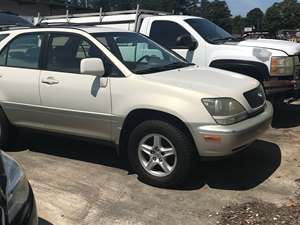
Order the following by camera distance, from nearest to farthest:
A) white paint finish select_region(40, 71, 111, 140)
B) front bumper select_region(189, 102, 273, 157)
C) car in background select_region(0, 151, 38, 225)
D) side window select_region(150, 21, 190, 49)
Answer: car in background select_region(0, 151, 38, 225)
front bumper select_region(189, 102, 273, 157)
white paint finish select_region(40, 71, 111, 140)
side window select_region(150, 21, 190, 49)

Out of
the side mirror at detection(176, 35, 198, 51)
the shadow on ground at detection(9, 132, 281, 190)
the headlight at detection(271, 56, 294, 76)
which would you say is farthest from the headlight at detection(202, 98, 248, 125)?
the side mirror at detection(176, 35, 198, 51)

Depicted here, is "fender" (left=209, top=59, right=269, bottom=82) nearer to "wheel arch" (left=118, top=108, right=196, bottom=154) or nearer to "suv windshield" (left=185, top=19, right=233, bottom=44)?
"suv windshield" (left=185, top=19, right=233, bottom=44)

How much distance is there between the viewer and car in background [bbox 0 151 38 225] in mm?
2816

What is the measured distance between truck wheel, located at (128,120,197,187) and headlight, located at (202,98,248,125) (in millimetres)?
380

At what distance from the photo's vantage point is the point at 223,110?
5.14 meters

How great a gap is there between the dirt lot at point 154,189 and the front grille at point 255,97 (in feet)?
2.60

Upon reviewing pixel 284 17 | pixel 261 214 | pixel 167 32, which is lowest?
pixel 284 17

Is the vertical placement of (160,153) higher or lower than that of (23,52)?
lower

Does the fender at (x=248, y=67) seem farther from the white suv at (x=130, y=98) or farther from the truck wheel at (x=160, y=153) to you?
the truck wheel at (x=160, y=153)

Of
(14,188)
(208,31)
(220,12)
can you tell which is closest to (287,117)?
(208,31)

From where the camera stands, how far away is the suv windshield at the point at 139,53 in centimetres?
587

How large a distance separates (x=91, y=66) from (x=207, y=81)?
1.26 metres

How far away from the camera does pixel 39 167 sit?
20.2 ft

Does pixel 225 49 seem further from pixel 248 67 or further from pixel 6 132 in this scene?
pixel 6 132
